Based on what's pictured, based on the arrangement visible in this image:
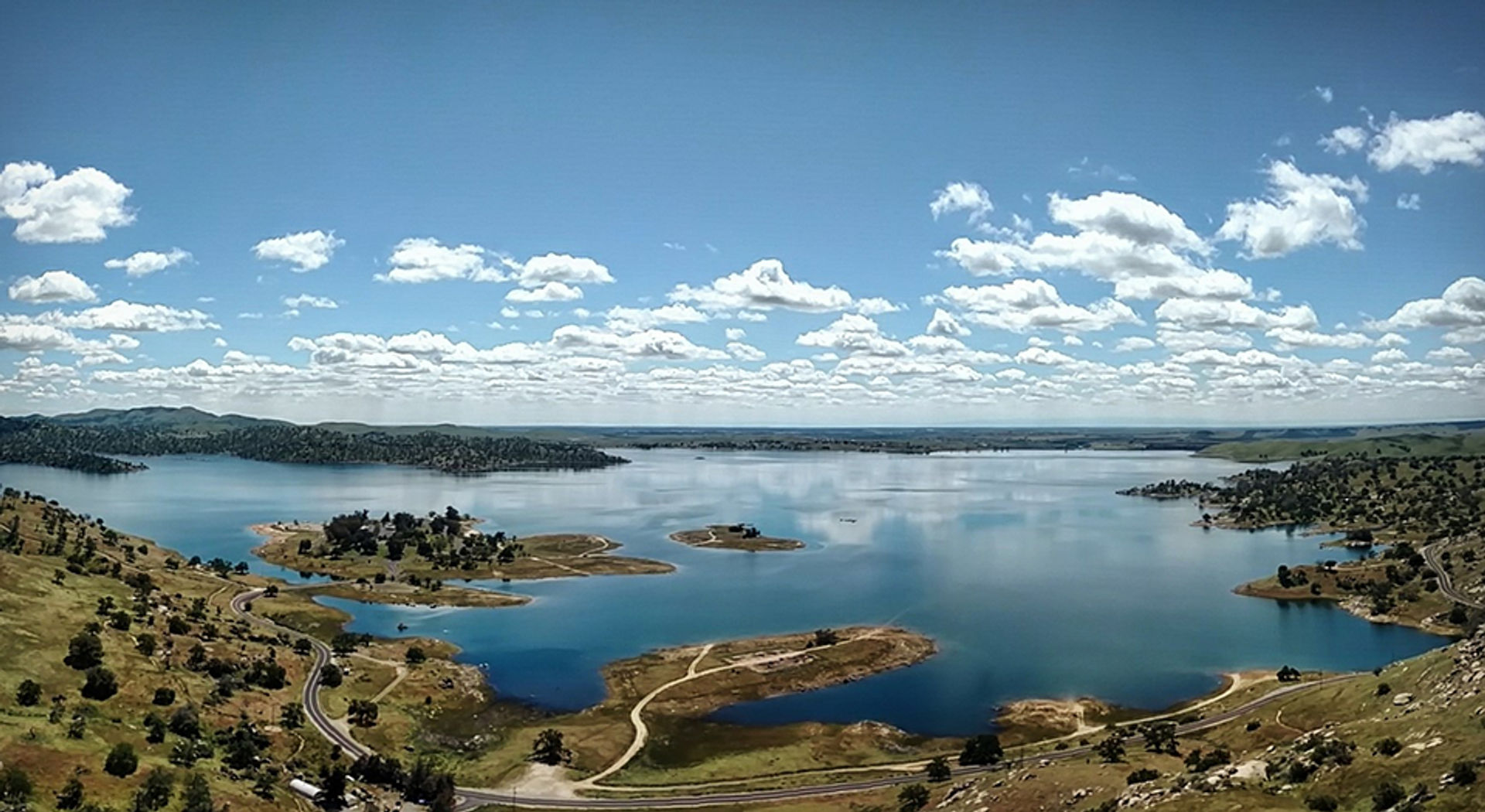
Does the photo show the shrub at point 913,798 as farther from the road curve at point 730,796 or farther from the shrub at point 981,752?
the shrub at point 981,752

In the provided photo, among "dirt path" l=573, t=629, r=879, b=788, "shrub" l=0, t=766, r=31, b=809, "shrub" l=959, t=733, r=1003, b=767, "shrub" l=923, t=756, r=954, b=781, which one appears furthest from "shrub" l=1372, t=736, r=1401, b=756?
"shrub" l=0, t=766, r=31, b=809

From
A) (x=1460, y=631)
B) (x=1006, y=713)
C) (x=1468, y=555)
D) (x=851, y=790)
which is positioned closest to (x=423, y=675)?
(x=851, y=790)

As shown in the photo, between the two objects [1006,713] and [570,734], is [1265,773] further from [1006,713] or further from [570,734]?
[570,734]

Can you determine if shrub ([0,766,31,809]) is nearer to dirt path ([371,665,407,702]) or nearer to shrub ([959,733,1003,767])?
dirt path ([371,665,407,702])

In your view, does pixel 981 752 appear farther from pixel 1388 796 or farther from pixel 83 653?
pixel 83 653

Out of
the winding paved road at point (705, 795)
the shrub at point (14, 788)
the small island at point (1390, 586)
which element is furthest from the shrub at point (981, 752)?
the small island at point (1390, 586)

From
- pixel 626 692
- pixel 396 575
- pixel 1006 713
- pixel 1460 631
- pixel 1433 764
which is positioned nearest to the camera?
pixel 1433 764

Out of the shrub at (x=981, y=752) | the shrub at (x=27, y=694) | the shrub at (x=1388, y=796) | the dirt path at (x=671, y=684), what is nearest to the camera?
the shrub at (x=1388, y=796)

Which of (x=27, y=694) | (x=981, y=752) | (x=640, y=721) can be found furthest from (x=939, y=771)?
(x=27, y=694)
